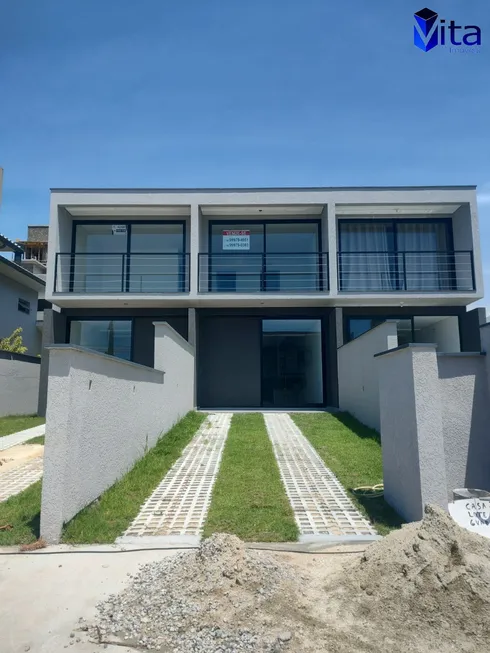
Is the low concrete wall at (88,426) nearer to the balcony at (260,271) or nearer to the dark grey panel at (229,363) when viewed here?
the dark grey panel at (229,363)

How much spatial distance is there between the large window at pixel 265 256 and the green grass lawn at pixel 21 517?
889 cm

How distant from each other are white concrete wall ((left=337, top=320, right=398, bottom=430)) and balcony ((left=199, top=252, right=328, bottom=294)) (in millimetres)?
2694

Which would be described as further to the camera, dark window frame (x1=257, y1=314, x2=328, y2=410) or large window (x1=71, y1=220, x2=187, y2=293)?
large window (x1=71, y1=220, x2=187, y2=293)

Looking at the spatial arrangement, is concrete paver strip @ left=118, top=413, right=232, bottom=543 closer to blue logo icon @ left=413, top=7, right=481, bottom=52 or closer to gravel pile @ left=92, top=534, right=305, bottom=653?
gravel pile @ left=92, top=534, right=305, bottom=653

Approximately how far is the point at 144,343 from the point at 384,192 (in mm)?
8618

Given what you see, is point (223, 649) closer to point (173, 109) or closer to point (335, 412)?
point (173, 109)

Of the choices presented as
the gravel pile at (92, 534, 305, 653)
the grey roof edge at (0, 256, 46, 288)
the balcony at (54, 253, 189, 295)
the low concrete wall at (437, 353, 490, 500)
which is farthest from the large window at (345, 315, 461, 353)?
the grey roof edge at (0, 256, 46, 288)

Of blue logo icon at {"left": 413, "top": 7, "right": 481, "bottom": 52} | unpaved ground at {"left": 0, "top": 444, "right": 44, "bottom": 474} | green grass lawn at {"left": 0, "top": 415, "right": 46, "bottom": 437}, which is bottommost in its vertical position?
unpaved ground at {"left": 0, "top": 444, "right": 44, "bottom": 474}

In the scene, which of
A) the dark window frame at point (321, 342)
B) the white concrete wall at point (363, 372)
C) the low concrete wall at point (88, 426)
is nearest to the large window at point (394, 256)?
the dark window frame at point (321, 342)

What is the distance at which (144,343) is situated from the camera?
13.6 m

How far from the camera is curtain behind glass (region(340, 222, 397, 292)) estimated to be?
539 inches

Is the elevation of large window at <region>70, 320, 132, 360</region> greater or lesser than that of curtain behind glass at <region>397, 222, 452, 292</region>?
lesser

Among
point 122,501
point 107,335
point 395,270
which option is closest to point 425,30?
point 395,270

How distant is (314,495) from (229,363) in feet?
28.0
